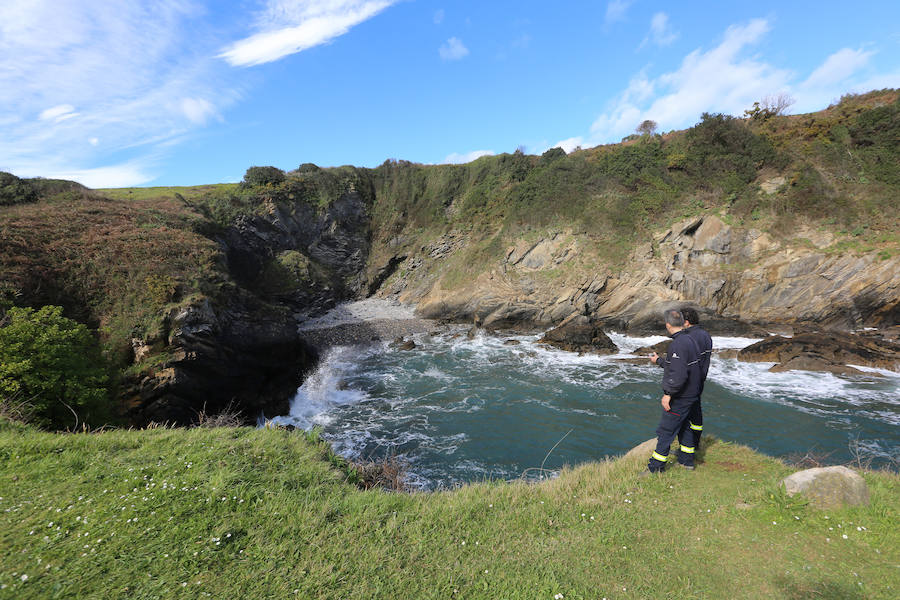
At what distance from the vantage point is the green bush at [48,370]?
800 cm

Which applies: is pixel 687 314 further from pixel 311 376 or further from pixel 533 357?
pixel 311 376

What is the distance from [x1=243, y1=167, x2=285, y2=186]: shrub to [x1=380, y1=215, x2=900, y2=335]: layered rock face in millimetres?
26375

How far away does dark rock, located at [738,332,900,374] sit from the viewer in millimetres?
16500

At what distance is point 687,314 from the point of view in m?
5.66

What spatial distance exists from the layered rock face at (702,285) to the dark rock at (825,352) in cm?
398

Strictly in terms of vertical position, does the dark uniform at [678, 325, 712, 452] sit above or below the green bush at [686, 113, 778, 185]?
below

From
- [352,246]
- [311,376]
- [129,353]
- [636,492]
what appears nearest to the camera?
[636,492]

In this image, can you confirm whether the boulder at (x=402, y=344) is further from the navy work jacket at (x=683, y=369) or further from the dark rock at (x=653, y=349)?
the navy work jacket at (x=683, y=369)

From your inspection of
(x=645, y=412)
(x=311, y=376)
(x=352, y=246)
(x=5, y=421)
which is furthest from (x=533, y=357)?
(x=352, y=246)

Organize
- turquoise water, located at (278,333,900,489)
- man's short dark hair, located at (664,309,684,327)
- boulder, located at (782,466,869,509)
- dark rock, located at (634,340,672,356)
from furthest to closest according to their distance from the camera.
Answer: dark rock, located at (634,340,672,356) → turquoise water, located at (278,333,900,489) → man's short dark hair, located at (664,309,684,327) → boulder, located at (782,466,869,509)

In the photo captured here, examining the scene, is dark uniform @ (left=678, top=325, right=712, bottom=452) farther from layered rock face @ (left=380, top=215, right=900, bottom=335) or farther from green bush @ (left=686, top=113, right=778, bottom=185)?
green bush @ (left=686, top=113, right=778, bottom=185)

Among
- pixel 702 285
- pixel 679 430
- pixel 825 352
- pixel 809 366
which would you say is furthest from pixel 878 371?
pixel 679 430

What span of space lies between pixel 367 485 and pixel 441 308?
28.2 metres

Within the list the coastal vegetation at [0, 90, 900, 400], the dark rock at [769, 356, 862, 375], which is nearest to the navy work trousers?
the dark rock at [769, 356, 862, 375]
